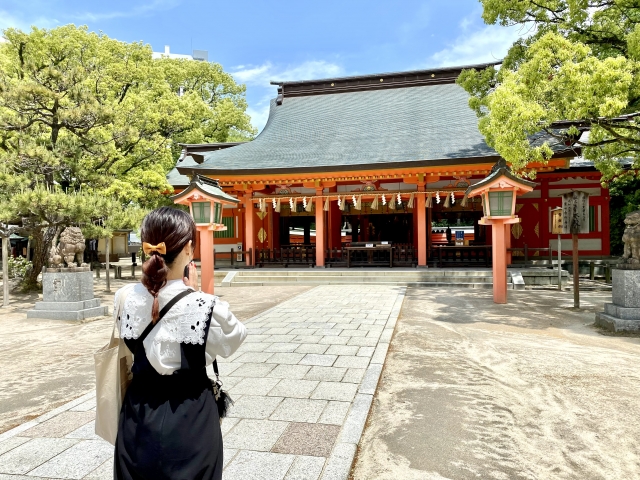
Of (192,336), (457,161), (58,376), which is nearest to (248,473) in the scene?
(192,336)

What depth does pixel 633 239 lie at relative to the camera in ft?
20.5

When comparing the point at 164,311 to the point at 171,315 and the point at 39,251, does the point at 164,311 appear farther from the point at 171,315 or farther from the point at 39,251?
the point at 39,251

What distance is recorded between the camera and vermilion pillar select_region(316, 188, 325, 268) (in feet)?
47.2

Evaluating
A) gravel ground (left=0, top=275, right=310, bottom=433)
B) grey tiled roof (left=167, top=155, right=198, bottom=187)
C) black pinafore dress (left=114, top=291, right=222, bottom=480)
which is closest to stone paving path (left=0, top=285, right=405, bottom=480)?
gravel ground (left=0, top=275, right=310, bottom=433)

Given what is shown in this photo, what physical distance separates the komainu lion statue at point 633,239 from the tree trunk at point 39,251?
1233 centimetres

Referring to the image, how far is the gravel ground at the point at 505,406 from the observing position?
2691mm

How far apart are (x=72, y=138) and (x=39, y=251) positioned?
3263 millimetres

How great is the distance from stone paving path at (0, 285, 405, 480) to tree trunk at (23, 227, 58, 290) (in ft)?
26.2

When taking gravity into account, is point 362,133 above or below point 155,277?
above

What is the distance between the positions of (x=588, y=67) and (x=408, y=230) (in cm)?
1240

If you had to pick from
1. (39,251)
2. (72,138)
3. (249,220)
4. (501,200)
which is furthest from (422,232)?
(39,251)

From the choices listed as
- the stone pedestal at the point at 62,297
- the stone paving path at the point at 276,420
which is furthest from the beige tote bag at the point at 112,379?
the stone pedestal at the point at 62,297

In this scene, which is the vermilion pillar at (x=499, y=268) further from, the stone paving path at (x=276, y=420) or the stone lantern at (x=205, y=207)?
the stone lantern at (x=205, y=207)

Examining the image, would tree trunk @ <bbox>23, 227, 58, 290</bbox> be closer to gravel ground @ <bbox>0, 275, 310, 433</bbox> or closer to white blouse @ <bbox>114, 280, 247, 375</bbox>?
gravel ground @ <bbox>0, 275, 310, 433</bbox>
